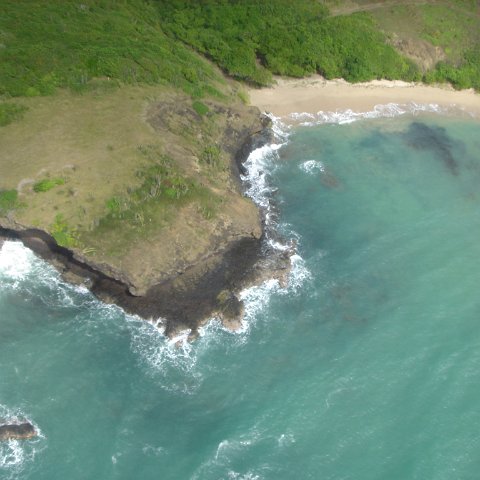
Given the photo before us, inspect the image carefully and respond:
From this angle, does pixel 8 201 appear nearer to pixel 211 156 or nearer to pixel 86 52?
pixel 211 156

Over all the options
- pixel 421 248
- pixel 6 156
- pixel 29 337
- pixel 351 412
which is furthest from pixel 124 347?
pixel 421 248

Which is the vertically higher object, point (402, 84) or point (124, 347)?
point (402, 84)

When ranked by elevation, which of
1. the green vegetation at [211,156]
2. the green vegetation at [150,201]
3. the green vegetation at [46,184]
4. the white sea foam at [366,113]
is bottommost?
the green vegetation at [46,184]

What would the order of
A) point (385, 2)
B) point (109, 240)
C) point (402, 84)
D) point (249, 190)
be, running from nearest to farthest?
point (109, 240) → point (249, 190) → point (402, 84) → point (385, 2)

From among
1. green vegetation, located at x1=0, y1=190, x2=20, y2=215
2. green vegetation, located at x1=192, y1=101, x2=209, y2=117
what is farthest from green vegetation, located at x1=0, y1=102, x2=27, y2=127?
green vegetation, located at x1=192, y1=101, x2=209, y2=117

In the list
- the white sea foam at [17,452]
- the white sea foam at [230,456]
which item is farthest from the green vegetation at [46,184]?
the white sea foam at [230,456]

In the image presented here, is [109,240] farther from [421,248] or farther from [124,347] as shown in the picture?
[421,248]

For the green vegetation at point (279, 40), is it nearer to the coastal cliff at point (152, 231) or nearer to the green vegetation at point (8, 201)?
the coastal cliff at point (152, 231)
